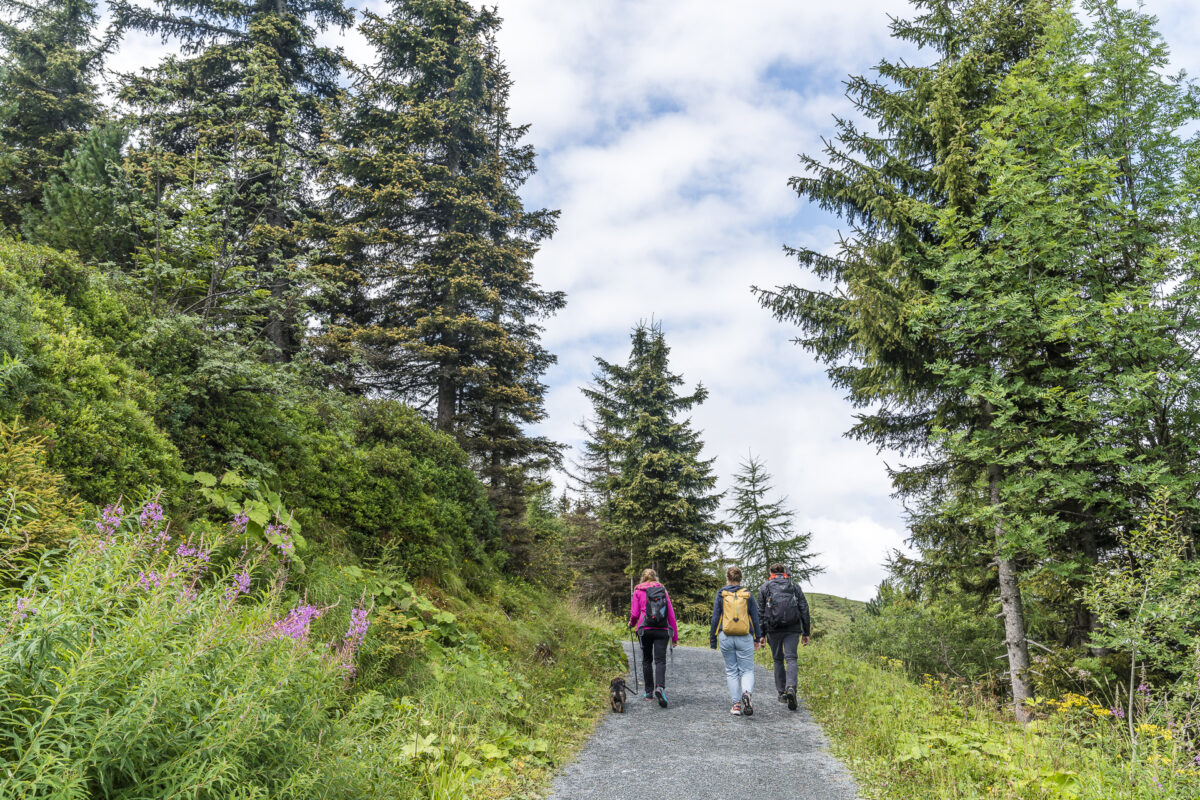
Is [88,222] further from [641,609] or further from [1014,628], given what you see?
[1014,628]

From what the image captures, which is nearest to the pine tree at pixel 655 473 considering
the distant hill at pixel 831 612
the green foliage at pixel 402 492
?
the distant hill at pixel 831 612

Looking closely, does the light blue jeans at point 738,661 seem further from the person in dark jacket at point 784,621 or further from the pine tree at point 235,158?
the pine tree at point 235,158

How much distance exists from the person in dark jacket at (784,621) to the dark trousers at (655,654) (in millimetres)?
1559

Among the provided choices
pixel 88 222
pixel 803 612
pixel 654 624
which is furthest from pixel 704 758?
pixel 88 222

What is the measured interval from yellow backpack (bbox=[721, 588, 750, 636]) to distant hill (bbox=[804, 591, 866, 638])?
11.1 meters

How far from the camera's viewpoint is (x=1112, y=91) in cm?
1055

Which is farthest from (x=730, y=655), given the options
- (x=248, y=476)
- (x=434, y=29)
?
(x=434, y=29)

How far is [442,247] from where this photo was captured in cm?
1631

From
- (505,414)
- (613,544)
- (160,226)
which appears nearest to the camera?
(160,226)

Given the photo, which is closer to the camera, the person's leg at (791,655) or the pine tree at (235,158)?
the pine tree at (235,158)

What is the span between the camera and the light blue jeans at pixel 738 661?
8.43 metres

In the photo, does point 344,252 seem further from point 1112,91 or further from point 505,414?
point 1112,91

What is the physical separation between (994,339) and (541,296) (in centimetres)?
1178

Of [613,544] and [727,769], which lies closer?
[727,769]
